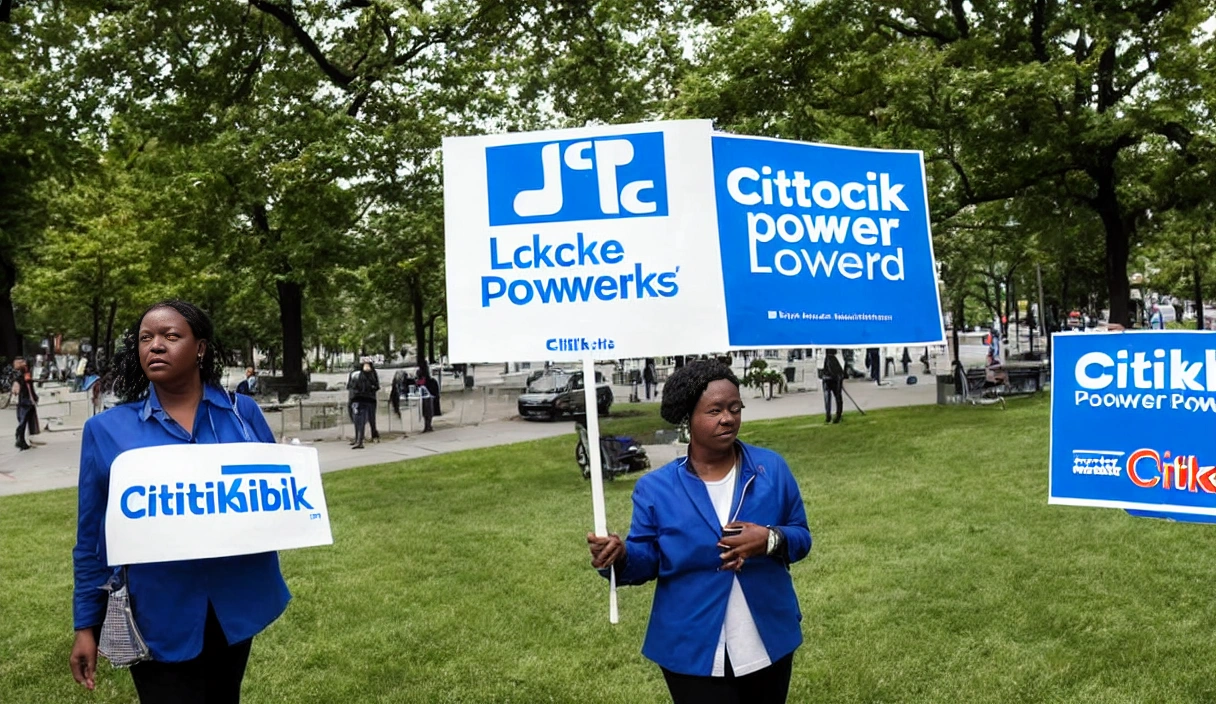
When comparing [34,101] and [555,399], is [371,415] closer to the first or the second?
[555,399]

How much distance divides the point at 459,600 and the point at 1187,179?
20444 millimetres

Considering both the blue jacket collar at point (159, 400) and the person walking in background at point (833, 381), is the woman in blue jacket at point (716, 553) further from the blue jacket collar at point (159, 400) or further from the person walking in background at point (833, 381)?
the person walking in background at point (833, 381)

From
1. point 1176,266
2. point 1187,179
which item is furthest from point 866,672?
point 1176,266

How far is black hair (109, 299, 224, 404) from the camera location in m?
3.15

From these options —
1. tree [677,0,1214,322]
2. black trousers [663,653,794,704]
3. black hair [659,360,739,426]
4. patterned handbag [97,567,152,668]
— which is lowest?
black trousers [663,653,794,704]

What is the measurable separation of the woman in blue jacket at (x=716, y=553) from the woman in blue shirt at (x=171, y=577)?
3.86ft

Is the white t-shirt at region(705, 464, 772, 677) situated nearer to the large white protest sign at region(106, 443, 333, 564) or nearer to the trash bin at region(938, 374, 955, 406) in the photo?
the large white protest sign at region(106, 443, 333, 564)

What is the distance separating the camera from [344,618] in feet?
21.8

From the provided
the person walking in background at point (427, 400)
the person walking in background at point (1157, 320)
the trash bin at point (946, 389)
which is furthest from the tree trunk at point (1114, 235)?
the person walking in background at point (427, 400)

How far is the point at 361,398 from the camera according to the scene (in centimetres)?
1900

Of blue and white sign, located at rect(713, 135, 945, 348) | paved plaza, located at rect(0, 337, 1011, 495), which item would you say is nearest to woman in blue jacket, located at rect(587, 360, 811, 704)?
blue and white sign, located at rect(713, 135, 945, 348)

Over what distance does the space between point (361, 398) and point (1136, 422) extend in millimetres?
16007

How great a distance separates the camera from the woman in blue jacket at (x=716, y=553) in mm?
2902

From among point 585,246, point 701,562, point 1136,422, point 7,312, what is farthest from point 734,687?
point 7,312
